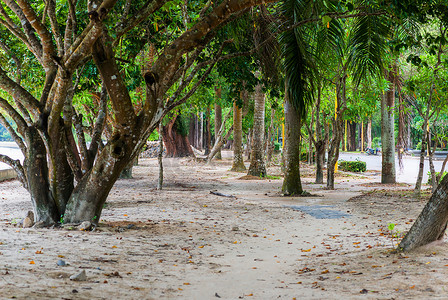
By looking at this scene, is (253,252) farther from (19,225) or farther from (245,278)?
(19,225)

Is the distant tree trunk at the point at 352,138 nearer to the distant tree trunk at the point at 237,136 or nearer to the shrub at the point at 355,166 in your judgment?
the shrub at the point at 355,166

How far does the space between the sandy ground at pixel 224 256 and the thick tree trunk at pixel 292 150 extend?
258 cm

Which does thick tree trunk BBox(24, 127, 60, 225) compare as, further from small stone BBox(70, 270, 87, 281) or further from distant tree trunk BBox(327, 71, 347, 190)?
distant tree trunk BBox(327, 71, 347, 190)

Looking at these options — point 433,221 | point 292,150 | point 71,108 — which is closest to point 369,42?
point 292,150

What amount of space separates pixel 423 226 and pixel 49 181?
5.73m

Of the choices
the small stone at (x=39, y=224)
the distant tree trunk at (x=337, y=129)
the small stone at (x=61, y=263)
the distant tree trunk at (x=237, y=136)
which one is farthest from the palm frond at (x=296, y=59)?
the distant tree trunk at (x=237, y=136)

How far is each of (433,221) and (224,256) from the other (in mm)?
2757

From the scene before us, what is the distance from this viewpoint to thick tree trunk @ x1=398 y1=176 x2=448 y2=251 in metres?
4.96

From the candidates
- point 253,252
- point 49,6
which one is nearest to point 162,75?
point 49,6

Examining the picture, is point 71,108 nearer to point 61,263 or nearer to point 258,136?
point 61,263

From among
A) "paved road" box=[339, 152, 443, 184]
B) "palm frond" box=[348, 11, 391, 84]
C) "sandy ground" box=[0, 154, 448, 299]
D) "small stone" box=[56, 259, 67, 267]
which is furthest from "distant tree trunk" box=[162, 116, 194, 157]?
"small stone" box=[56, 259, 67, 267]

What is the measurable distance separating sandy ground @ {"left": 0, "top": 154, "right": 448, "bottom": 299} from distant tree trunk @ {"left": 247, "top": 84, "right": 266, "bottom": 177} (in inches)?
353

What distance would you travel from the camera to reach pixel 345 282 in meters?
4.64

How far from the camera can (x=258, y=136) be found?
20.1 meters
